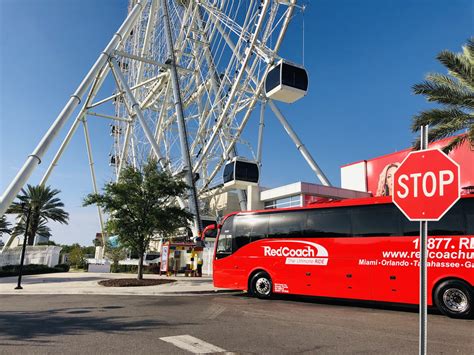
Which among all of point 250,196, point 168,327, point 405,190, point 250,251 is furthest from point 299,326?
point 250,196

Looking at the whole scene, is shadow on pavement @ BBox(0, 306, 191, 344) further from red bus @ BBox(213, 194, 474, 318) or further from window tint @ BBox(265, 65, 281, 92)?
window tint @ BBox(265, 65, 281, 92)

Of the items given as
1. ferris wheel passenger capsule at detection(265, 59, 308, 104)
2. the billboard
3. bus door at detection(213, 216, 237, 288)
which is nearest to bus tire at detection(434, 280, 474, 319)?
bus door at detection(213, 216, 237, 288)

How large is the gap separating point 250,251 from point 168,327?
696 centimetres

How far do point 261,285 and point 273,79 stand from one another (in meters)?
18.8

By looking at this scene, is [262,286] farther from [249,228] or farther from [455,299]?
[455,299]

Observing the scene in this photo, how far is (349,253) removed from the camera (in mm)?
11922

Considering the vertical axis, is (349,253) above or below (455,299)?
above

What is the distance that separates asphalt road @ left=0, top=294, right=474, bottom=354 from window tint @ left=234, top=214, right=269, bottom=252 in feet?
10.6

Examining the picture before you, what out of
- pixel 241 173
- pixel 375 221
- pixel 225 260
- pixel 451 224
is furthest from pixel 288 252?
pixel 241 173

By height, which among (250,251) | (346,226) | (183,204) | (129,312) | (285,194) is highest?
(285,194)

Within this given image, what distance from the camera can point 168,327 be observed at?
768 cm

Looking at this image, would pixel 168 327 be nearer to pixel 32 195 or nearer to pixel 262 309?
pixel 262 309

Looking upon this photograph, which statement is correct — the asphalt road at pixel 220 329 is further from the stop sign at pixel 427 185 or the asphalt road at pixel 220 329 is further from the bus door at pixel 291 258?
the stop sign at pixel 427 185

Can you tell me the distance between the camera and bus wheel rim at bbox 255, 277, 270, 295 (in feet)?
44.6
